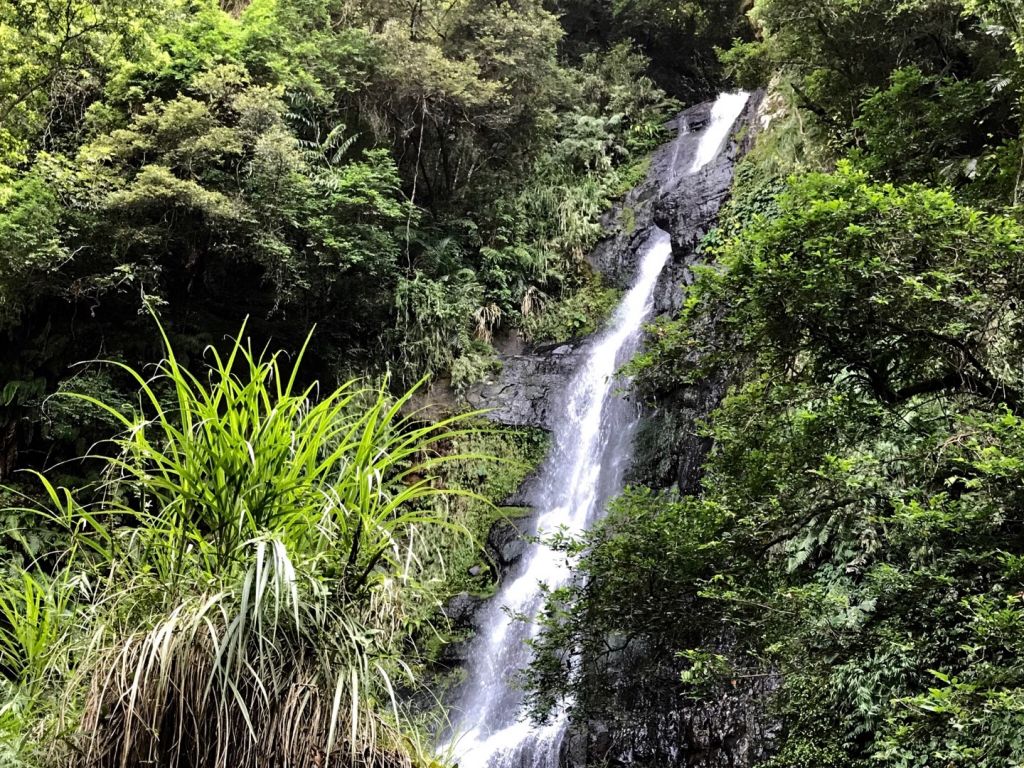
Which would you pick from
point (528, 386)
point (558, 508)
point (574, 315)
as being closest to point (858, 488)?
point (558, 508)

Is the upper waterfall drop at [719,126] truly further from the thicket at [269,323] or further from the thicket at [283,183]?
the thicket at [283,183]

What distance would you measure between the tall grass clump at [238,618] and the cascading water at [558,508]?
15.1ft

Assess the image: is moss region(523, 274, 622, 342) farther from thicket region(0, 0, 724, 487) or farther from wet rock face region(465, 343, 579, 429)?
wet rock face region(465, 343, 579, 429)

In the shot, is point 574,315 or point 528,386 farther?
point 574,315

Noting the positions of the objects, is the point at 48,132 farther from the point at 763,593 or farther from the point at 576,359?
the point at 763,593

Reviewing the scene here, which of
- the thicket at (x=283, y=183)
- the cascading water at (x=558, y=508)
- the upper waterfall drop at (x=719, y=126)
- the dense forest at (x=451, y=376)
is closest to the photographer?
the dense forest at (x=451, y=376)

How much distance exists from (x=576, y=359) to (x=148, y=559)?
33.4 feet

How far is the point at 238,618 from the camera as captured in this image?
1.66m

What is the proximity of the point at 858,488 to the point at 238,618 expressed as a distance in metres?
3.06

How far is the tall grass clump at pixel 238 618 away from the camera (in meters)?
1.67

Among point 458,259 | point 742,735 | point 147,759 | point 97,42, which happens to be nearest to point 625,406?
point 458,259

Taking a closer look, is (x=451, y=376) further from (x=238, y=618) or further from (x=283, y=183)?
(x=238, y=618)

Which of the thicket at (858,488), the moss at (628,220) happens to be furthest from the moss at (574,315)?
the thicket at (858,488)

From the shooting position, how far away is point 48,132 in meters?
9.93
